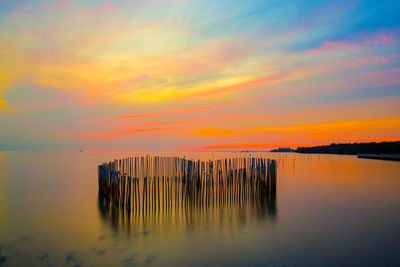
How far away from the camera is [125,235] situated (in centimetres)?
750

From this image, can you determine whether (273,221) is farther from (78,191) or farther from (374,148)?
(374,148)

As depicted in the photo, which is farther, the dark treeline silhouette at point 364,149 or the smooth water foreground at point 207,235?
the dark treeline silhouette at point 364,149

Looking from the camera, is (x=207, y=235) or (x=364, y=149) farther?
(x=364, y=149)

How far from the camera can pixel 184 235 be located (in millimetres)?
7578

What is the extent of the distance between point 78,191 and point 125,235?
981 cm

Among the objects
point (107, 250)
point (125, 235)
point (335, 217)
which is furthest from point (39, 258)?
point (335, 217)

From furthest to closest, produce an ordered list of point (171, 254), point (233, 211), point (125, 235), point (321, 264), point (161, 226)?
point (233, 211), point (161, 226), point (125, 235), point (171, 254), point (321, 264)

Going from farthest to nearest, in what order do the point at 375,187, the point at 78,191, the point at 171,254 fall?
the point at 375,187 < the point at 78,191 < the point at 171,254

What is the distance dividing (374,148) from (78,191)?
66.9 meters

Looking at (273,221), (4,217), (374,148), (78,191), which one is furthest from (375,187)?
(374,148)

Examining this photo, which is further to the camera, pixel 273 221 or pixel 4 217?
pixel 4 217

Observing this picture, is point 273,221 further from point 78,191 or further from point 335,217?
point 78,191

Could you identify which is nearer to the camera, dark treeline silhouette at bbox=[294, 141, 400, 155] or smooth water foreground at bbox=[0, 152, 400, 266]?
smooth water foreground at bbox=[0, 152, 400, 266]

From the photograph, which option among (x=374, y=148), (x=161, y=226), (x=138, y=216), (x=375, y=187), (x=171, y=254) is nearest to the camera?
(x=171, y=254)
